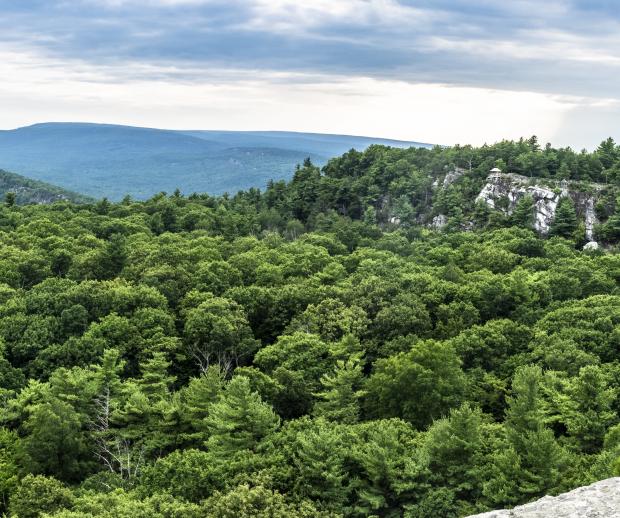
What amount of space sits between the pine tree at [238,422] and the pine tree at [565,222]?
196ft

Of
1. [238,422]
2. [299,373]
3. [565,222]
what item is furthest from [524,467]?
[565,222]

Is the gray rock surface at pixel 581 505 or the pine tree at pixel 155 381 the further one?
the pine tree at pixel 155 381

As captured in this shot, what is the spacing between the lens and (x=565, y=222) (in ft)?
254

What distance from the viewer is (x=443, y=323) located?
148 ft

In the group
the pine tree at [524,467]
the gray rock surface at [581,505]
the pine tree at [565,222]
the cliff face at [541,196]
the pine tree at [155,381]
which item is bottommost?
the pine tree at [155,381]

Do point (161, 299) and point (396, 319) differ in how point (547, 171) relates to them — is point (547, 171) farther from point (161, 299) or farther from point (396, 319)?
point (161, 299)

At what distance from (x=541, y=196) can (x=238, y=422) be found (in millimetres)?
66845

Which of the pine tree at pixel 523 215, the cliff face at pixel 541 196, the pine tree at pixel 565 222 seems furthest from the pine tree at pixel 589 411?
the pine tree at pixel 523 215

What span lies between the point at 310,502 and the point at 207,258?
37.3m

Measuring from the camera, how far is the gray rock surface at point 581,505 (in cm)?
1417

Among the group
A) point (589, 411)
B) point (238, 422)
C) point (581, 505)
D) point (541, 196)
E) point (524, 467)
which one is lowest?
point (238, 422)

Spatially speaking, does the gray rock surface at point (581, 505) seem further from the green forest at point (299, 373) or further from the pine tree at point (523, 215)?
the pine tree at point (523, 215)

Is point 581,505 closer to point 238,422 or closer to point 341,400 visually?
point 238,422

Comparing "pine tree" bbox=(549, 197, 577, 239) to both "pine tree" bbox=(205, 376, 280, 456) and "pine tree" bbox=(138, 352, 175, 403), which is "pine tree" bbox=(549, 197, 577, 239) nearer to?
"pine tree" bbox=(138, 352, 175, 403)
